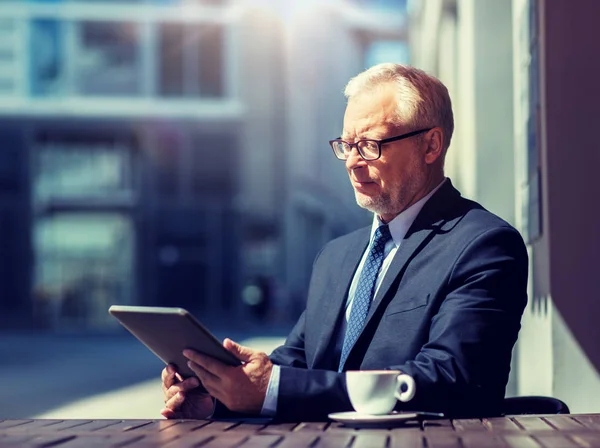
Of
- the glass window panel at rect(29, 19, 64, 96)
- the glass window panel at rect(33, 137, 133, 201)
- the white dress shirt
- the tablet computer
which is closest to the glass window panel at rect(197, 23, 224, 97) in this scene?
the glass window panel at rect(33, 137, 133, 201)

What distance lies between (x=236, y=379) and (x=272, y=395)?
9 cm

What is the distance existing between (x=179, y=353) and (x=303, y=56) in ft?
105

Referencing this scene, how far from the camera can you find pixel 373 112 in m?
2.93

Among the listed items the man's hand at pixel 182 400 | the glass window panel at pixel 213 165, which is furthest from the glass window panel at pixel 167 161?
the man's hand at pixel 182 400

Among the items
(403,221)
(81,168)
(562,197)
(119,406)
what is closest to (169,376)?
(403,221)

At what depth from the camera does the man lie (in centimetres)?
243

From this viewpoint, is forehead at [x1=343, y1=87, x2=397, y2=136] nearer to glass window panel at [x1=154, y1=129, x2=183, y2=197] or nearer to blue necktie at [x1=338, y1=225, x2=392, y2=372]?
blue necktie at [x1=338, y1=225, x2=392, y2=372]

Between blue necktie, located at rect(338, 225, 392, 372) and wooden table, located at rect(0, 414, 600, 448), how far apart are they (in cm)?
56

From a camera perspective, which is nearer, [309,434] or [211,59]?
[309,434]

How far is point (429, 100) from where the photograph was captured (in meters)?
2.96

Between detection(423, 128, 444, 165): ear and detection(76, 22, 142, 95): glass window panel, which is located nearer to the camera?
detection(423, 128, 444, 165): ear

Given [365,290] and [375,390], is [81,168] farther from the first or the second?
Result: [375,390]

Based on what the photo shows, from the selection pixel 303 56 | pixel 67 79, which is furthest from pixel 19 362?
pixel 303 56

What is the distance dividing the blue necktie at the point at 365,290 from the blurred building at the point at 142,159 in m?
26.8
